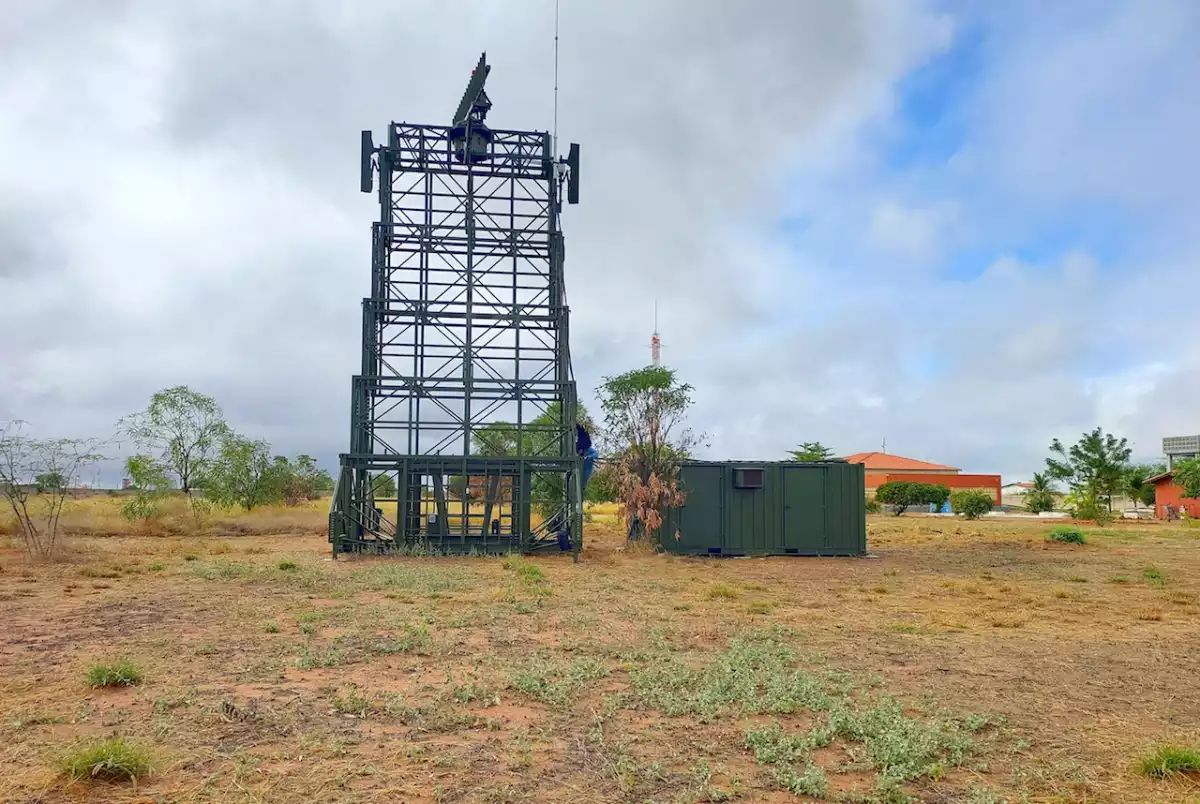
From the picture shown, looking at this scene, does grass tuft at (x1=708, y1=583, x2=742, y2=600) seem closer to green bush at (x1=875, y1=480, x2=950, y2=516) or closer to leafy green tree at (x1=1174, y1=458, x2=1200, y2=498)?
leafy green tree at (x1=1174, y1=458, x2=1200, y2=498)

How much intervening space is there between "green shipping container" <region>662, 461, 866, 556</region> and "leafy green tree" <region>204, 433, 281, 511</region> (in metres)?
19.0

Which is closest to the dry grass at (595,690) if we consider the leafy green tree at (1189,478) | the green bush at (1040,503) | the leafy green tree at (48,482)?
the leafy green tree at (48,482)

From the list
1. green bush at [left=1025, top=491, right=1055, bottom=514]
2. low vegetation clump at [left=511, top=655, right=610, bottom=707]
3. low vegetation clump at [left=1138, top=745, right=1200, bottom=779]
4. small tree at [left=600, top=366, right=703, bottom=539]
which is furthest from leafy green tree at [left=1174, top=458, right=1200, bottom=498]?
low vegetation clump at [left=511, top=655, right=610, bottom=707]

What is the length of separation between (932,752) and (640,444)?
600 inches

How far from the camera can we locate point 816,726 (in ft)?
17.6

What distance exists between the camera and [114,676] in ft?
Answer: 20.4

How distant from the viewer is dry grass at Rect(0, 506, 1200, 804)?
4.41 metres

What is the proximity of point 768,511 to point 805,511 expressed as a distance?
3.02ft

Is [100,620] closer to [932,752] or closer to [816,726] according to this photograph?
[816,726]

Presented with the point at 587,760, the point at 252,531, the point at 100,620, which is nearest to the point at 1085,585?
the point at 587,760

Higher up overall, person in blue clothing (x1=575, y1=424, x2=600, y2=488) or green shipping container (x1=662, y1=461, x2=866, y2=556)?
person in blue clothing (x1=575, y1=424, x2=600, y2=488)

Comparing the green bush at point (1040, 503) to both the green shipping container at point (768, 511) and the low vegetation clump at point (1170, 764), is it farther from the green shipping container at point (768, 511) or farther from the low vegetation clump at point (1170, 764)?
the low vegetation clump at point (1170, 764)

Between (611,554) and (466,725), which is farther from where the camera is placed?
(611,554)

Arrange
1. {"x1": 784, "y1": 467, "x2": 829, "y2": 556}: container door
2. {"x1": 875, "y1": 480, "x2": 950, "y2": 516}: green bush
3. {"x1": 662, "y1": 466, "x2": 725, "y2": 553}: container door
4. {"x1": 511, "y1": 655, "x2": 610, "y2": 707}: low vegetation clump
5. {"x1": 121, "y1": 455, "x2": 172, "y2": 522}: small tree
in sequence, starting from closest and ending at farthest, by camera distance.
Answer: {"x1": 511, "y1": 655, "x2": 610, "y2": 707}: low vegetation clump → {"x1": 662, "y1": 466, "x2": 725, "y2": 553}: container door → {"x1": 784, "y1": 467, "x2": 829, "y2": 556}: container door → {"x1": 121, "y1": 455, "x2": 172, "y2": 522}: small tree → {"x1": 875, "y1": 480, "x2": 950, "y2": 516}: green bush
